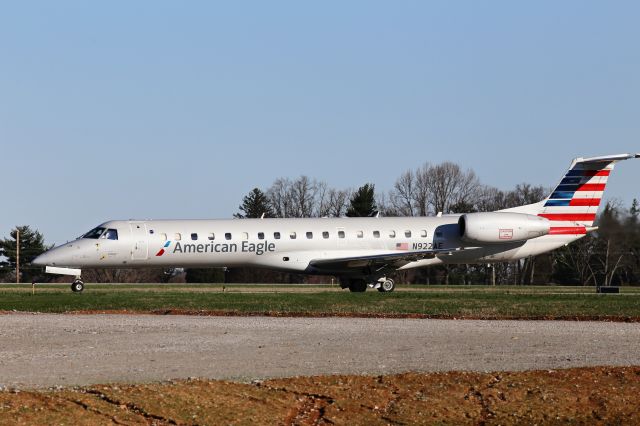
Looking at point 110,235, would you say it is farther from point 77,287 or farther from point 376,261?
point 376,261

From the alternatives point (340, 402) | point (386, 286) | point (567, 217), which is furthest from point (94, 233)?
point (340, 402)

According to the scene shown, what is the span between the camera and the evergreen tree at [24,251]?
269ft

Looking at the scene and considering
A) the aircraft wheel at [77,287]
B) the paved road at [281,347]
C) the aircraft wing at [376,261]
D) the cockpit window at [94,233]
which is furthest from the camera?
the cockpit window at [94,233]

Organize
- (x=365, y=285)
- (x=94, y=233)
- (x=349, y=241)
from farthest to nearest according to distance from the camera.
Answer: (x=365, y=285)
(x=349, y=241)
(x=94, y=233)

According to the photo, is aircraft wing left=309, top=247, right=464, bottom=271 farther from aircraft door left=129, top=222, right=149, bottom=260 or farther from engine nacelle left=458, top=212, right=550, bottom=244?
aircraft door left=129, top=222, right=149, bottom=260

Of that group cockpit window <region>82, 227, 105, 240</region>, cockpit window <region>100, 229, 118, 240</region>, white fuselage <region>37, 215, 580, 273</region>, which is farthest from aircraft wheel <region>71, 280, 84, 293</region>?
cockpit window <region>100, 229, 118, 240</region>

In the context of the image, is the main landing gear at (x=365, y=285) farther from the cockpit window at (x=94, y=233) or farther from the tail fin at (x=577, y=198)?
the cockpit window at (x=94, y=233)

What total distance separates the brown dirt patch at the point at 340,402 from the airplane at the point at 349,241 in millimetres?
29299

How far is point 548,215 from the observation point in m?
45.7

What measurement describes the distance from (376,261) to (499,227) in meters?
5.68

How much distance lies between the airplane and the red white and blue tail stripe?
4cm

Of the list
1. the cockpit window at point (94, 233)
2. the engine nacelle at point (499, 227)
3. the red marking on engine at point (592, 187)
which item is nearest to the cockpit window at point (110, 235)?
the cockpit window at point (94, 233)

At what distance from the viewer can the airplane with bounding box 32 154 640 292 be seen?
139 feet

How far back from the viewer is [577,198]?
45312 millimetres
